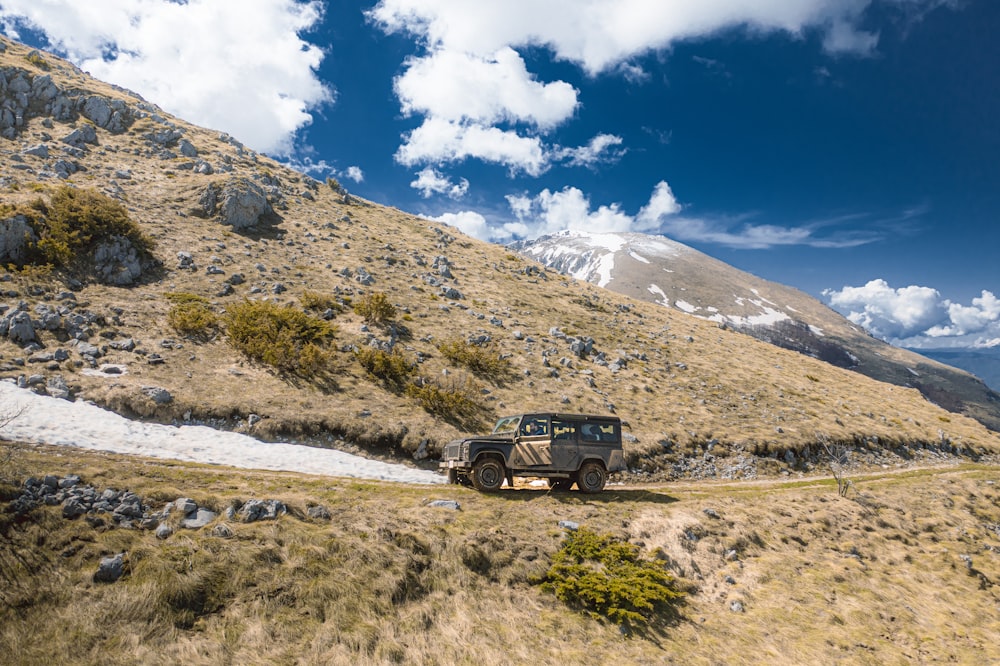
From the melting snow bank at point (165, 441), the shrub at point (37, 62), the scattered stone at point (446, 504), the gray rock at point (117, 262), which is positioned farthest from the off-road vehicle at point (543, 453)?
the shrub at point (37, 62)

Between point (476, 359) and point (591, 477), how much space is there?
551 inches

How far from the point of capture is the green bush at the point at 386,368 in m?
25.8

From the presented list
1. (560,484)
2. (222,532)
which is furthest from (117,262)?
(560,484)

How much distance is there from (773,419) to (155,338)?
38.8 m

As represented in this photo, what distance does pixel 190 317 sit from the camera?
2464 cm

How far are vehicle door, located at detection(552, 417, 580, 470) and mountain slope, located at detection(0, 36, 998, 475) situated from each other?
7556mm

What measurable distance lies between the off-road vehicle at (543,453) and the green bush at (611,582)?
A: 392 cm

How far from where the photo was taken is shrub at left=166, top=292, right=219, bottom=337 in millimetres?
24125

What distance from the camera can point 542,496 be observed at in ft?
52.4

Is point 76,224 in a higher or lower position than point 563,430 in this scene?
higher

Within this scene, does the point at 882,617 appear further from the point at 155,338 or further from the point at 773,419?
the point at 155,338

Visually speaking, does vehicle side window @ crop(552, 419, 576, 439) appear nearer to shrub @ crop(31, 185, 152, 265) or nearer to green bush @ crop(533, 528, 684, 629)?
green bush @ crop(533, 528, 684, 629)

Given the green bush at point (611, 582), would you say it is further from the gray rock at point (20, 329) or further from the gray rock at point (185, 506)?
the gray rock at point (20, 329)

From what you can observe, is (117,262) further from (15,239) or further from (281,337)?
(281,337)
